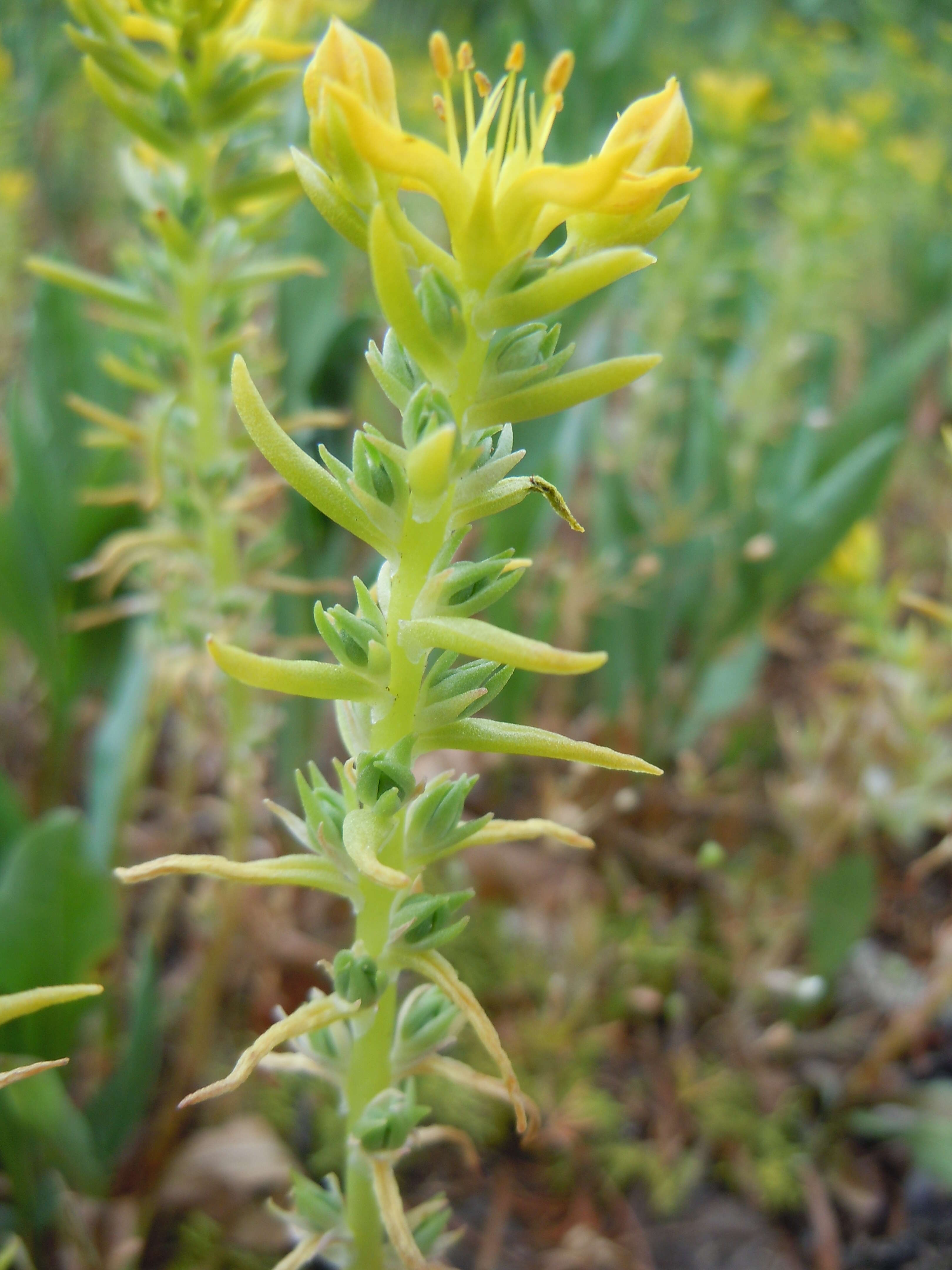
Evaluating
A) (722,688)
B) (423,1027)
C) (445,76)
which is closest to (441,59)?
(445,76)

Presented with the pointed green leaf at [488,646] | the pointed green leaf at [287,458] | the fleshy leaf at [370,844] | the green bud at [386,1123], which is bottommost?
the green bud at [386,1123]

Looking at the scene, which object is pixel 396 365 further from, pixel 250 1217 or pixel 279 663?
pixel 250 1217

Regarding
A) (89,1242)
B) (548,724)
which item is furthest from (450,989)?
(548,724)

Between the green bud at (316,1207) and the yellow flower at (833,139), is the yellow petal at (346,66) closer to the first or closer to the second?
the green bud at (316,1207)

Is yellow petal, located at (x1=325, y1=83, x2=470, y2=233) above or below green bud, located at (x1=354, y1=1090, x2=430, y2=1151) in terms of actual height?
above

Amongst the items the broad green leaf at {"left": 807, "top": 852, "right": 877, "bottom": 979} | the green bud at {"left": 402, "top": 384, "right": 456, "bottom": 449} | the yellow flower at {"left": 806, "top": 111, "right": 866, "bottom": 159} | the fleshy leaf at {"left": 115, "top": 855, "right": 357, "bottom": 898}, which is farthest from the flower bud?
the yellow flower at {"left": 806, "top": 111, "right": 866, "bottom": 159}

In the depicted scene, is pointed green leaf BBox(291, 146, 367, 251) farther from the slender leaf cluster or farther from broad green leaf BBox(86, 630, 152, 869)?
broad green leaf BBox(86, 630, 152, 869)

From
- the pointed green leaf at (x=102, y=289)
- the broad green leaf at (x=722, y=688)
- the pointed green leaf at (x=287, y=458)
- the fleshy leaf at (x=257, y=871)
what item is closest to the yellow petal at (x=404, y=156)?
the pointed green leaf at (x=287, y=458)
